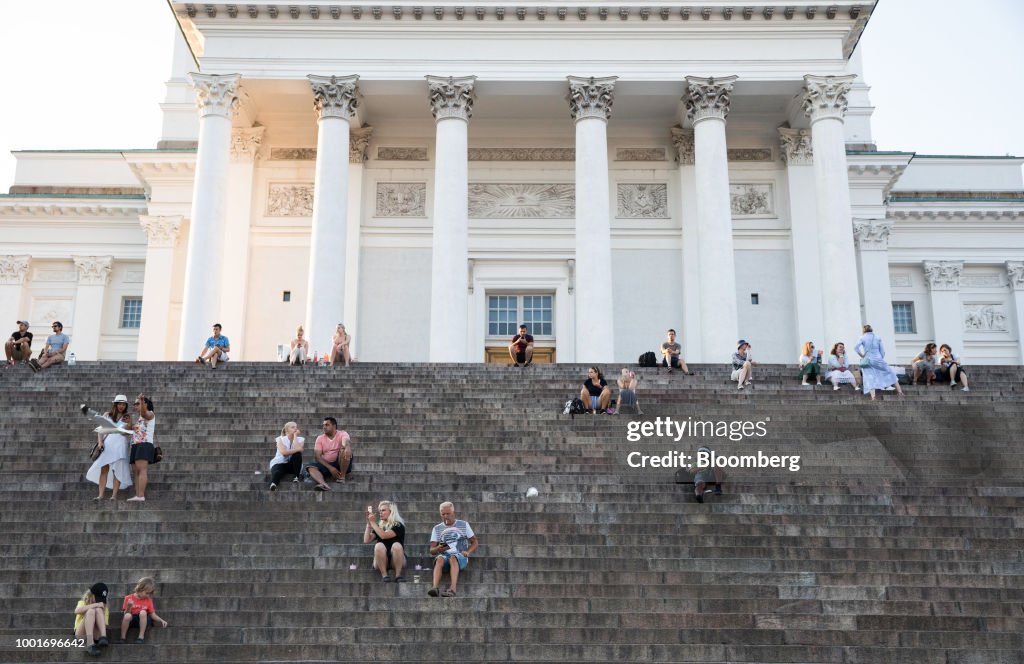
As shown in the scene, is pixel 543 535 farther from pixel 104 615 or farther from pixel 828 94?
pixel 828 94

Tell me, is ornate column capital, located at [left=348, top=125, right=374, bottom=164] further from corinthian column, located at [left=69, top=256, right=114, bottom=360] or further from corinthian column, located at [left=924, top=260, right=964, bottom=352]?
corinthian column, located at [left=924, top=260, right=964, bottom=352]

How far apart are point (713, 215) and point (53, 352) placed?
16.1 m

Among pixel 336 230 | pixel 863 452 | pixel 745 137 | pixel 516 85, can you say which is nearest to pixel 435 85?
pixel 516 85

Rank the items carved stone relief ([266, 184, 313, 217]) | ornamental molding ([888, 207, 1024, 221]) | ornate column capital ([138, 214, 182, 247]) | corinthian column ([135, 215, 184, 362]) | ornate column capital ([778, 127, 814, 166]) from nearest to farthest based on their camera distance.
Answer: ornate column capital ([778, 127, 814, 166]), carved stone relief ([266, 184, 313, 217]), corinthian column ([135, 215, 184, 362]), ornate column capital ([138, 214, 182, 247]), ornamental molding ([888, 207, 1024, 221])

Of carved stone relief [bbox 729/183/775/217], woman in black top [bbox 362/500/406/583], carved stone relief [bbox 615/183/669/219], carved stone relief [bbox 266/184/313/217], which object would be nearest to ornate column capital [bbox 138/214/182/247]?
carved stone relief [bbox 266/184/313/217]

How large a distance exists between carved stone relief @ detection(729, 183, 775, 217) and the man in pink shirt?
63.9ft

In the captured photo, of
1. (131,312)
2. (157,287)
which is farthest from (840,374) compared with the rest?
(131,312)

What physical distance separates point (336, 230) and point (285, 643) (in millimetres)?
17383

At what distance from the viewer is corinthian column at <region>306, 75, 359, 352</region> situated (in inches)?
1006

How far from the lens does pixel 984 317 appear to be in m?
37.1

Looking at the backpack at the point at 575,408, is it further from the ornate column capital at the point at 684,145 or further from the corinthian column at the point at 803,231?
the ornate column capital at the point at 684,145

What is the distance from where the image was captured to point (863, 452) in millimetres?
15453

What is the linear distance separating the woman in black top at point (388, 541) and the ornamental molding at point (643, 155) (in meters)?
21.3

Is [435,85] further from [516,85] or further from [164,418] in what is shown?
[164,418]
